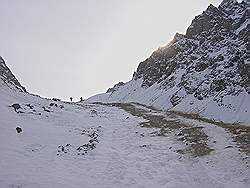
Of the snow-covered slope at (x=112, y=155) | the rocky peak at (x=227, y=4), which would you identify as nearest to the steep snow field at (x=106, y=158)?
the snow-covered slope at (x=112, y=155)

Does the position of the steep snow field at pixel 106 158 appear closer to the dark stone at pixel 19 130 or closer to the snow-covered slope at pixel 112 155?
the snow-covered slope at pixel 112 155

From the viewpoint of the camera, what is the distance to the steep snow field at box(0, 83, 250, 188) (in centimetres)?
1445

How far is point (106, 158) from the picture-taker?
1850 cm

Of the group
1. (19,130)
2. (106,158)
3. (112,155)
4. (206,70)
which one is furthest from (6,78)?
(206,70)

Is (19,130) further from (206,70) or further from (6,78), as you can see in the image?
(206,70)

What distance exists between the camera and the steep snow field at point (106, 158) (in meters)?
14.4

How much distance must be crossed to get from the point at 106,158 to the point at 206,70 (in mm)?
35934

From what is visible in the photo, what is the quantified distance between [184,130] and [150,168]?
9395 millimetres

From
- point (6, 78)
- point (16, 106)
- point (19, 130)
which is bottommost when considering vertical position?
point (19, 130)

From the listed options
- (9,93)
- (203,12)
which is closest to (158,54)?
(203,12)

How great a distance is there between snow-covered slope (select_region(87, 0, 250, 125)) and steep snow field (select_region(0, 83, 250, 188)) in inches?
439

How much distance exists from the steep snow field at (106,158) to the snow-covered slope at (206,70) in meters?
11.2

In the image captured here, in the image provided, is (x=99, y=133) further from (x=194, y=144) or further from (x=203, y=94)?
(x=203, y=94)

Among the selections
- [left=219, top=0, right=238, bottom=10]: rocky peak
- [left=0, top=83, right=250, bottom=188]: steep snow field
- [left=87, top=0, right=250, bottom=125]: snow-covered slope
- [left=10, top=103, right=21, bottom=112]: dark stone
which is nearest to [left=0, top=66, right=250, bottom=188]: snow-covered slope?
[left=0, top=83, right=250, bottom=188]: steep snow field
